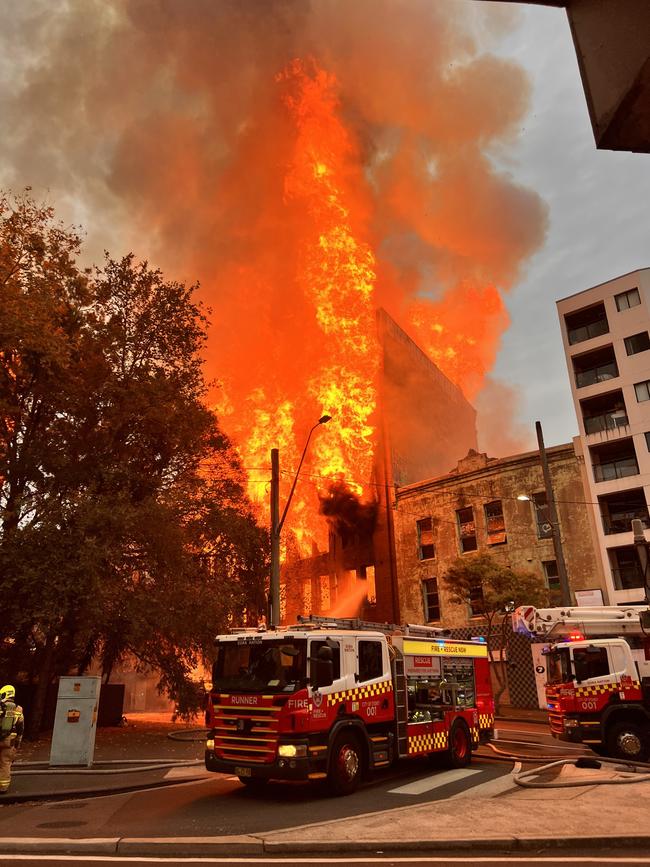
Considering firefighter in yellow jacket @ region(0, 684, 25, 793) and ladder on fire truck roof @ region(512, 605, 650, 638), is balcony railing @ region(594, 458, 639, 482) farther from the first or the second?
firefighter in yellow jacket @ region(0, 684, 25, 793)

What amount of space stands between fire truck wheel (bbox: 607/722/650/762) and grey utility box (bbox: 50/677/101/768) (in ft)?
38.6

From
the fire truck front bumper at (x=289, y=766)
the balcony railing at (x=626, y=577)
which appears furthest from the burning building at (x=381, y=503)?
the fire truck front bumper at (x=289, y=766)

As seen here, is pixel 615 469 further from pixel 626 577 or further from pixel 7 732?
pixel 7 732

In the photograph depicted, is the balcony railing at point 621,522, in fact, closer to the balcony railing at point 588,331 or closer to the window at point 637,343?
the window at point 637,343

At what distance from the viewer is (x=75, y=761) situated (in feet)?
42.7

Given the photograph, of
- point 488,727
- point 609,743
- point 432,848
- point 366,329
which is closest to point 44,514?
point 488,727

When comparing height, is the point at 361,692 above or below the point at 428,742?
above

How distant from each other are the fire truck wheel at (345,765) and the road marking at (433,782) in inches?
27.9

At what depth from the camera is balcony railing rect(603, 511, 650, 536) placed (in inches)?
1154

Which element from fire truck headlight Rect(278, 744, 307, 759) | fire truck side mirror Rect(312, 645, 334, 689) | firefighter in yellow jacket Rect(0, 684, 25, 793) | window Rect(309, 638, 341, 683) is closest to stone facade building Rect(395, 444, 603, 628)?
window Rect(309, 638, 341, 683)

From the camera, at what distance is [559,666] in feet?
50.7

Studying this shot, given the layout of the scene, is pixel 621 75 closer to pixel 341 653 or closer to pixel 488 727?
pixel 341 653

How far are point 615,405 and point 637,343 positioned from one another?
3.43 metres

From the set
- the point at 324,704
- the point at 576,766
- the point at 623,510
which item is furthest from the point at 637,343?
the point at 324,704
